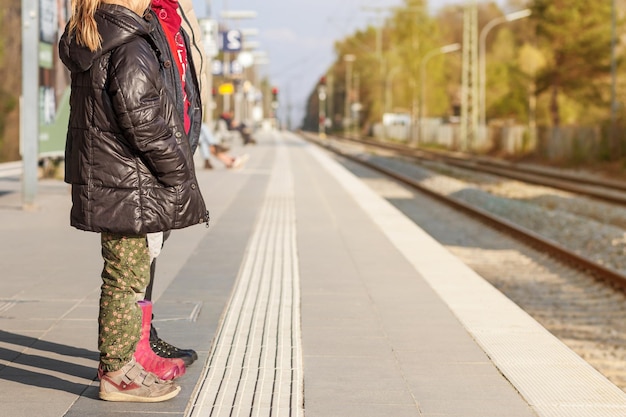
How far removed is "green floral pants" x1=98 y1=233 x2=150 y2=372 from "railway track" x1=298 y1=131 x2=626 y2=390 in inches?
148

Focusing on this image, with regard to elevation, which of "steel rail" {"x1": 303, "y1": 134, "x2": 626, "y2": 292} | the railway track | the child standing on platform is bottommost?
the railway track

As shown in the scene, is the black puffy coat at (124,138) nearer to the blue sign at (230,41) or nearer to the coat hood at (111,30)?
the coat hood at (111,30)

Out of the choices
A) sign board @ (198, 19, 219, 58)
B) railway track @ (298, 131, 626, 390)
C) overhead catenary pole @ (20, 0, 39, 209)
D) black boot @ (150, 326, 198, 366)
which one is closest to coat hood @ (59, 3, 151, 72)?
black boot @ (150, 326, 198, 366)

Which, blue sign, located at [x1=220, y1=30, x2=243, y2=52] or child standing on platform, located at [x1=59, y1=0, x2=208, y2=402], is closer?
child standing on platform, located at [x1=59, y1=0, x2=208, y2=402]

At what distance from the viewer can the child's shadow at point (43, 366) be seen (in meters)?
5.14

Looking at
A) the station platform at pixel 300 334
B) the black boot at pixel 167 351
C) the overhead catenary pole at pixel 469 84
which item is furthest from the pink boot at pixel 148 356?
the overhead catenary pole at pixel 469 84

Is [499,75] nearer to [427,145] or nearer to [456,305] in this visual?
[427,145]

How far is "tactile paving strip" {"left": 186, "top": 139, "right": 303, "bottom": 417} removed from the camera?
4.82m

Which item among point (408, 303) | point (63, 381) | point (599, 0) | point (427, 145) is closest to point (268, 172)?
point (408, 303)

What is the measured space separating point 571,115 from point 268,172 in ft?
172

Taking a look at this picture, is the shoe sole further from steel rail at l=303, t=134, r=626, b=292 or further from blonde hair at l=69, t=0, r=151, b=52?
steel rail at l=303, t=134, r=626, b=292

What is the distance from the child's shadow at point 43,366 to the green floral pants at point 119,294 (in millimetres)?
294

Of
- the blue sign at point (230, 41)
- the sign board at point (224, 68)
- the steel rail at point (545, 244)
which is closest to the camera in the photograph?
the steel rail at point (545, 244)

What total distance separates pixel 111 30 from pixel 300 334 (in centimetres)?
247
